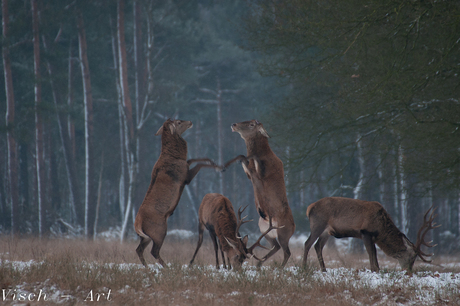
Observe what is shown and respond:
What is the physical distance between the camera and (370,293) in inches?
223

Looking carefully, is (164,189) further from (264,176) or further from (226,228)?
(264,176)

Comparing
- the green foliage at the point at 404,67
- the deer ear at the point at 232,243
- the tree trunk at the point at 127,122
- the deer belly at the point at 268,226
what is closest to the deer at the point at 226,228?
the deer ear at the point at 232,243

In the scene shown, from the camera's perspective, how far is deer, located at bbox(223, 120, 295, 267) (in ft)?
22.3

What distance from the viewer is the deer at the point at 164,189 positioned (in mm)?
6754

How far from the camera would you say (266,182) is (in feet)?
22.5

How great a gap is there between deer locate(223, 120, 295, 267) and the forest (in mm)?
2808

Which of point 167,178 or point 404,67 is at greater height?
point 404,67

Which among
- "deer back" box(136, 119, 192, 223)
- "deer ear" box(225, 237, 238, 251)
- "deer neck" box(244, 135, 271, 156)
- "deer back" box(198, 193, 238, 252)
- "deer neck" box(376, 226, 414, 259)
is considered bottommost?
"deer neck" box(376, 226, 414, 259)

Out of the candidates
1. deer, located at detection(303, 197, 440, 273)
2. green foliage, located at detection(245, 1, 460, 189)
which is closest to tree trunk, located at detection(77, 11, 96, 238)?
green foliage, located at detection(245, 1, 460, 189)

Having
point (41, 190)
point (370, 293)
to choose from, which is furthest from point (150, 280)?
point (41, 190)

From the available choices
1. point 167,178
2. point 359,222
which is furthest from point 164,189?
point 359,222

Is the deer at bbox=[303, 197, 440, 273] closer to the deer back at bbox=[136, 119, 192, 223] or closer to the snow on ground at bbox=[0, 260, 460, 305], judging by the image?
the snow on ground at bbox=[0, 260, 460, 305]

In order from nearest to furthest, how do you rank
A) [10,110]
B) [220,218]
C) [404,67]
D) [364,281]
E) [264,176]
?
[364,281]
[264,176]
[220,218]
[404,67]
[10,110]

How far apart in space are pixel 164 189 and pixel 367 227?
11.0 feet
